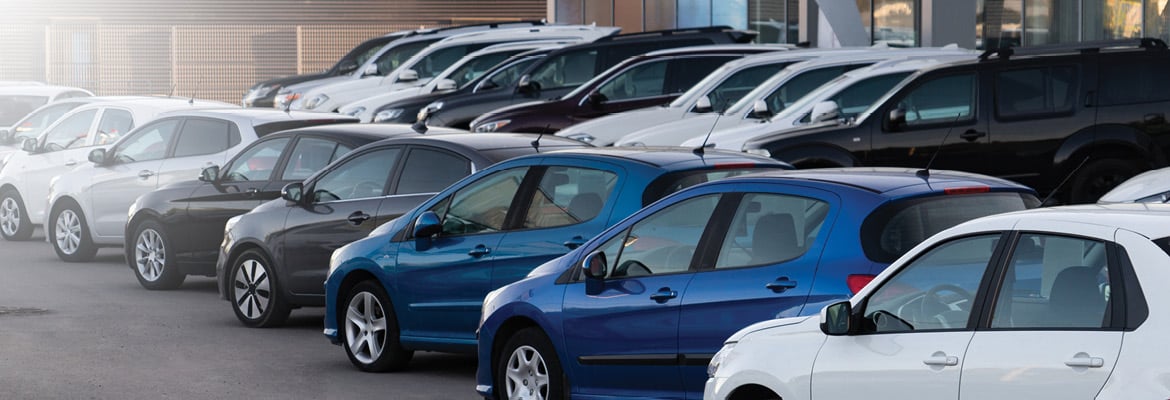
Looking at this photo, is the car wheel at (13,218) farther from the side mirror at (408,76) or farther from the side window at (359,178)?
the side window at (359,178)

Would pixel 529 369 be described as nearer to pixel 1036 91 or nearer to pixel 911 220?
pixel 911 220

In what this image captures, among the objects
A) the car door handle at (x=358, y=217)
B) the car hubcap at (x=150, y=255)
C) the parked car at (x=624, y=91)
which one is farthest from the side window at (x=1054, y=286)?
the parked car at (x=624, y=91)

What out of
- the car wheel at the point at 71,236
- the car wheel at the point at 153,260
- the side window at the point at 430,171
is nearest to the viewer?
the side window at the point at 430,171

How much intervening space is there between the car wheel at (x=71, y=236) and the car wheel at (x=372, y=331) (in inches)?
318

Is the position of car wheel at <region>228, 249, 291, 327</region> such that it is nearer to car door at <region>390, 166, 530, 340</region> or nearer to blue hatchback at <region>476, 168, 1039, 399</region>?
car door at <region>390, 166, 530, 340</region>

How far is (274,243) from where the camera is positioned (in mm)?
12523

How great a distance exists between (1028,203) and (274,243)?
21.2ft

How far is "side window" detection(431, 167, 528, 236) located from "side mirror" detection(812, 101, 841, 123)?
5.88m

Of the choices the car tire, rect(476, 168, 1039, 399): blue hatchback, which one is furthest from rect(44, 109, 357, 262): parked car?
rect(476, 168, 1039, 399): blue hatchback

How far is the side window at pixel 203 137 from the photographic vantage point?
1656cm

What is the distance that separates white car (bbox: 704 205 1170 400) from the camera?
492 cm

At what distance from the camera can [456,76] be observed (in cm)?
2552

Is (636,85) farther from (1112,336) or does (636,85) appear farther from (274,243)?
(1112,336)

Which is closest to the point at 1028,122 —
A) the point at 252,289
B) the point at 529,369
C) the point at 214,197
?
the point at 252,289
